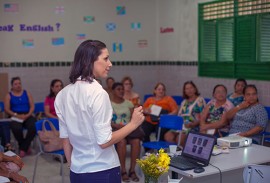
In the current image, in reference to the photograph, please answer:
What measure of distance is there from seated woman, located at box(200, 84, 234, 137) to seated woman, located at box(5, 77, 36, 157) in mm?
2856

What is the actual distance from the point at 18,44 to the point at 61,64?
0.90 m

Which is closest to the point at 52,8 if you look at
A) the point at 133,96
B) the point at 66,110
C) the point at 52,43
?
the point at 52,43

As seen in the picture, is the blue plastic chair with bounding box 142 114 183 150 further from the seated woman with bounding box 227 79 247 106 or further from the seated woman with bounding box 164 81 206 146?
the seated woman with bounding box 227 79 247 106

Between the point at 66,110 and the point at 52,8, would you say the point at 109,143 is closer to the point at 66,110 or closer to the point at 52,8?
the point at 66,110

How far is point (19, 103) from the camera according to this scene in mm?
7207

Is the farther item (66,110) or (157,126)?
(157,126)

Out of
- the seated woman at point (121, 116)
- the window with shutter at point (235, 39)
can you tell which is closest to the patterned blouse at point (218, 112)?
the window with shutter at point (235, 39)

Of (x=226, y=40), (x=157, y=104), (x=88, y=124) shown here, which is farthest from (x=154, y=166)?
(x=226, y=40)

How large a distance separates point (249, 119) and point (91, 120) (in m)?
3.75

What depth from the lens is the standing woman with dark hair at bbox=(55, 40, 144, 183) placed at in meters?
2.35

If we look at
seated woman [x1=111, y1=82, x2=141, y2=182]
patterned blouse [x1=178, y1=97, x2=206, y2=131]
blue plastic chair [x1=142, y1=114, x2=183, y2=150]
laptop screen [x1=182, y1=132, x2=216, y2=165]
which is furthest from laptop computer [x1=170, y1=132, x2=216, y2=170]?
patterned blouse [x1=178, y1=97, x2=206, y2=131]

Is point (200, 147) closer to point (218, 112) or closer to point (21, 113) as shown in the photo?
point (218, 112)

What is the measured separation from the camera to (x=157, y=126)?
6543 mm

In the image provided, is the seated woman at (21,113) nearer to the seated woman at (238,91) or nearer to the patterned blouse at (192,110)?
the patterned blouse at (192,110)
